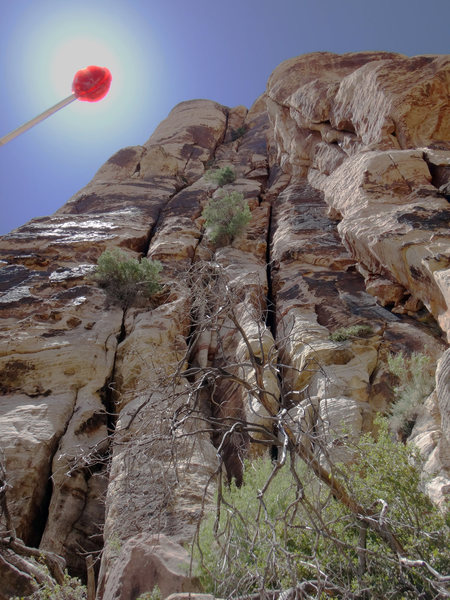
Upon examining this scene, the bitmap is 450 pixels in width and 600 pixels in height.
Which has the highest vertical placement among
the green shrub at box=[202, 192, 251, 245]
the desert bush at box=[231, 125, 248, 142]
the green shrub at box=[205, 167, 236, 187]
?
the desert bush at box=[231, 125, 248, 142]

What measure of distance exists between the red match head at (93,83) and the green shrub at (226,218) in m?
10.7

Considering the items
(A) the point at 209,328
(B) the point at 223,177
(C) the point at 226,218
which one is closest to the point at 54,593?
(A) the point at 209,328

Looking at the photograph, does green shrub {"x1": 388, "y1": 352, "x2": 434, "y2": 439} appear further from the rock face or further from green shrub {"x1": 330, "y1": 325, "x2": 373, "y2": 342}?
green shrub {"x1": 330, "y1": 325, "x2": 373, "y2": 342}

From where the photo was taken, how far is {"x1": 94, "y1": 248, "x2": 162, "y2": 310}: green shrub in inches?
480

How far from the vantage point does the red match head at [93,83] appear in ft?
15.1

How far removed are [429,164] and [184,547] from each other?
1115 centimetres

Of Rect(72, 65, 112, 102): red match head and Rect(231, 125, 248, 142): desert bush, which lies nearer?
Rect(72, 65, 112, 102): red match head

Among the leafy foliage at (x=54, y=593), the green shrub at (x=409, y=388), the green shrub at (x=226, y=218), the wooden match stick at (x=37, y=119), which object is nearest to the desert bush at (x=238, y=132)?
the green shrub at (x=226, y=218)

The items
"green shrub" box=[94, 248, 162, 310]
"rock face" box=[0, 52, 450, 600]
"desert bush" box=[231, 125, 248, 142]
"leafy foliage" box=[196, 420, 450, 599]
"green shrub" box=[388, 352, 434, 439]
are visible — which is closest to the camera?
"leafy foliage" box=[196, 420, 450, 599]

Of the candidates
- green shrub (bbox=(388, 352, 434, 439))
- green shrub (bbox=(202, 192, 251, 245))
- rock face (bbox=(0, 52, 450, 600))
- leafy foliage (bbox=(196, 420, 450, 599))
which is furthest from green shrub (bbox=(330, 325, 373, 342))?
green shrub (bbox=(202, 192, 251, 245))

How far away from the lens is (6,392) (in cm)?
890

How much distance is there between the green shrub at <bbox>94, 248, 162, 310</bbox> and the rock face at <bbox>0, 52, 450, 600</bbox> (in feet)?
1.50

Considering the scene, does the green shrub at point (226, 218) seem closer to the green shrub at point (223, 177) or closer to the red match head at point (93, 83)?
the green shrub at point (223, 177)

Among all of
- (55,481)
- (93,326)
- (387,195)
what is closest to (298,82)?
(387,195)
